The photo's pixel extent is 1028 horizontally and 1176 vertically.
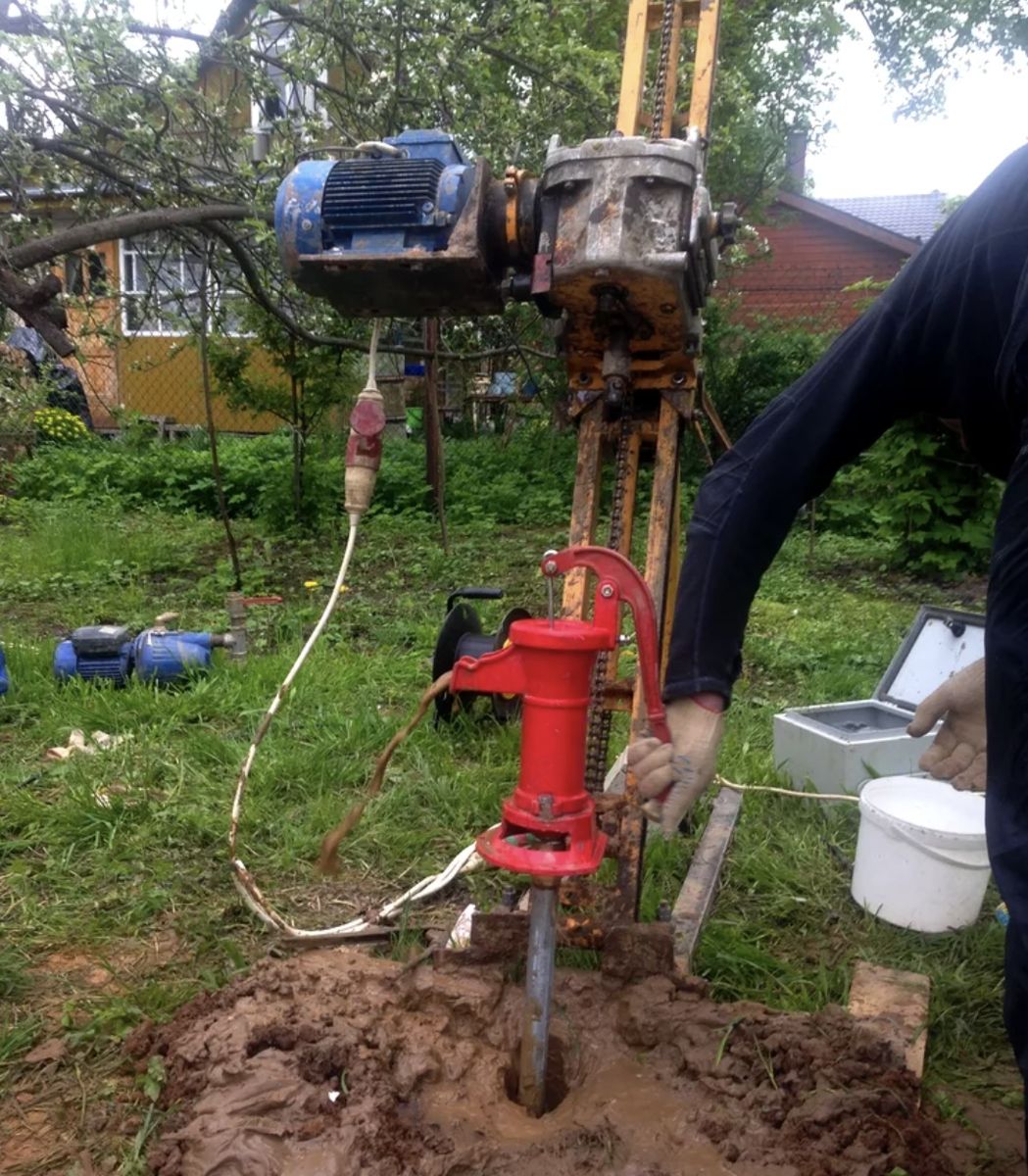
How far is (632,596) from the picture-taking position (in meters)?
1.58

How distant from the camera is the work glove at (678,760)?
140 centimetres

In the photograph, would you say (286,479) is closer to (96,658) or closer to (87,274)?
(87,274)

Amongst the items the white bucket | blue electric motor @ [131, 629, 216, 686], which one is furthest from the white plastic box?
blue electric motor @ [131, 629, 216, 686]

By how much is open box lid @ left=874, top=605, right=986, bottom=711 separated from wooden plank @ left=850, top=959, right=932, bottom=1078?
1.51 metres

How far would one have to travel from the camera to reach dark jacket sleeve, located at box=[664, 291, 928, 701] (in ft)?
4.18

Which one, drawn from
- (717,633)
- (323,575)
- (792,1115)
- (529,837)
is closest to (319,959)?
(529,837)

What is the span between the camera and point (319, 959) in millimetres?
2096

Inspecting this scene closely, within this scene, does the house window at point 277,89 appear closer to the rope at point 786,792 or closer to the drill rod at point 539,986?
the rope at point 786,792

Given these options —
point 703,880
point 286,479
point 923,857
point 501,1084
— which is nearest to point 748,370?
point 286,479

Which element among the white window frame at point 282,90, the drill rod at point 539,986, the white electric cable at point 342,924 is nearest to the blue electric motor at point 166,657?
the white electric cable at point 342,924

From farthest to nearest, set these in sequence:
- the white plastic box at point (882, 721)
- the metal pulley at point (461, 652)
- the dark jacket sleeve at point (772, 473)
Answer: the metal pulley at point (461, 652) < the white plastic box at point (882, 721) < the dark jacket sleeve at point (772, 473)

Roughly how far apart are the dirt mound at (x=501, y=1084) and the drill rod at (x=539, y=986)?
0.30ft

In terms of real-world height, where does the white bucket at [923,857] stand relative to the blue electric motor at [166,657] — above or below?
above

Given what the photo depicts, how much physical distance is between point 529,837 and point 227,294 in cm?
626
